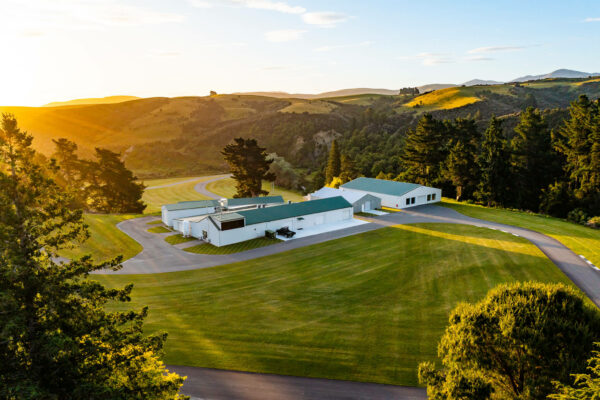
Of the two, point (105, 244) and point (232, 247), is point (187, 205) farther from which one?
point (232, 247)

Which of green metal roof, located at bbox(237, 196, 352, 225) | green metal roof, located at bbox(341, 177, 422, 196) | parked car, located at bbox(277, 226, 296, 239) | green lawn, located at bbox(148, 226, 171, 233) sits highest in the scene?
green metal roof, located at bbox(341, 177, 422, 196)

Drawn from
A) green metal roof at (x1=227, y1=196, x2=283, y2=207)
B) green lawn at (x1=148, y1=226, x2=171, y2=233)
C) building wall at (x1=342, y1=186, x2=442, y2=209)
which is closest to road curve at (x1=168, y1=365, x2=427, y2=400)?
green lawn at (x1=148, y1=226, x2=171, y2=233)

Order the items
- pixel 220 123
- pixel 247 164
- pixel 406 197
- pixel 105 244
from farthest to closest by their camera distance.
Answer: pixel 220 123 → pixel 247 164 → pixel 406 197 → pixel 105 244

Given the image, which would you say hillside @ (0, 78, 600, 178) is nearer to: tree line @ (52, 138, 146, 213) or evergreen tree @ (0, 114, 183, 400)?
tree line @ (52, 138, 146, 213)

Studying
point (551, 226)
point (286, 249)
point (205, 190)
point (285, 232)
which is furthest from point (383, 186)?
point (205, 190)

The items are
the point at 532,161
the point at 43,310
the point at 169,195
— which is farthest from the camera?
the point at 169,195

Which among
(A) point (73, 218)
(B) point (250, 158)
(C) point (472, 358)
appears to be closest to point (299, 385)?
(C) point (472, 358)
